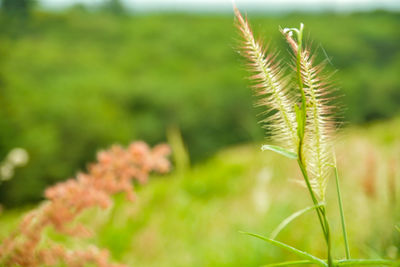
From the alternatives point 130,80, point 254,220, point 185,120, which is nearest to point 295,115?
point 254,220

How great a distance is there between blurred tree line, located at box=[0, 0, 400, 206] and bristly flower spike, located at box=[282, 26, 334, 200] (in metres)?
6.36

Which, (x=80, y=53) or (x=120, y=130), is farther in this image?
(x=80, y=53)

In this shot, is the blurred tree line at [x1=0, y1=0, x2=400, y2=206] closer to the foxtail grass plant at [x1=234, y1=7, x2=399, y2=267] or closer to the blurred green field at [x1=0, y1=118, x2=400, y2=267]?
the blurred green field at [x1=0, y1=118, x2=400, y2=267]

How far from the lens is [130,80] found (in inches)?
646

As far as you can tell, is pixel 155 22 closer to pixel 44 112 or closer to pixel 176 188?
pixel 44 112

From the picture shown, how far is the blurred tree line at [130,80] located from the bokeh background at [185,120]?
6 cm

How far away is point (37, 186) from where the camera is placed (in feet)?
26.7

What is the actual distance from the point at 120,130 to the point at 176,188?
7252 millimetres

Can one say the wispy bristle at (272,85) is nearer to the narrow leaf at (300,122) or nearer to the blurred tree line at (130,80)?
the narrow leaf at (300,122)

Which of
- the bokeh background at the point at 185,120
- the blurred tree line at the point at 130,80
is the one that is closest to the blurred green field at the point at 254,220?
the bokeh background at the point at 185,120

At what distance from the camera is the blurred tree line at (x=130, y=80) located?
9367 millimetres

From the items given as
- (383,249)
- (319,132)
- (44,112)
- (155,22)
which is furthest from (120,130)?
(155,22)

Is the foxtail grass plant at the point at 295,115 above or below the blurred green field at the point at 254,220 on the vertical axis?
above

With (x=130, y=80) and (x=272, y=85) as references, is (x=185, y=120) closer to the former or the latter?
(x=130, y=80)
